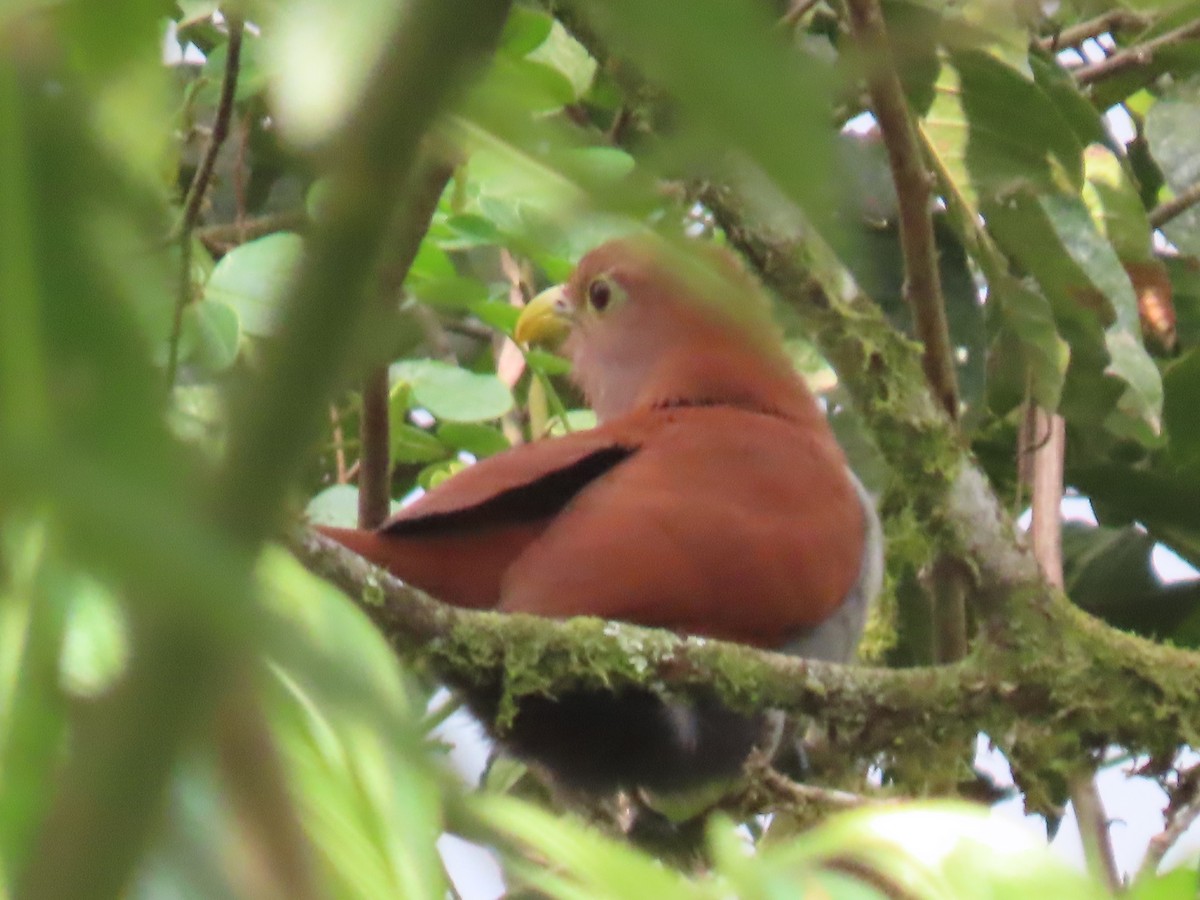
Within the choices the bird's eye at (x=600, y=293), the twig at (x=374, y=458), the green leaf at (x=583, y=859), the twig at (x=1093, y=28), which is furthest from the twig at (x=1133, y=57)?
the green leaf at (x=583, y=859)

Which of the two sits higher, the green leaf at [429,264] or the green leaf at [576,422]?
the green leaf at [429,264]

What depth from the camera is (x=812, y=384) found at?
288 centimetres

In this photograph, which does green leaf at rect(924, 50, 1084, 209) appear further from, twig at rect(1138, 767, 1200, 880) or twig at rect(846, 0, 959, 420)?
twig at rect(1138, 767, 1200, 880)

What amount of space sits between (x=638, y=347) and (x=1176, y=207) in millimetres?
978

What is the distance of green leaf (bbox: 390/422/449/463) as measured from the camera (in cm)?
269

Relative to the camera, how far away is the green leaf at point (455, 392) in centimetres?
241

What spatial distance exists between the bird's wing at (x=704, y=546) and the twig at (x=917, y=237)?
0.89 feet

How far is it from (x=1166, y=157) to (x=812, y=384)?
71cm

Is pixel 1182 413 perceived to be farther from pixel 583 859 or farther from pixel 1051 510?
pixel 583 859

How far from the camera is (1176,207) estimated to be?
2781mm

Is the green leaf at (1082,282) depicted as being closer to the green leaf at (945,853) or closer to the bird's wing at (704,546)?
the bird's wing at (704,546)

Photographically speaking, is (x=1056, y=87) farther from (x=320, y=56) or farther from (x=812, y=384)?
(x=320, y=56)

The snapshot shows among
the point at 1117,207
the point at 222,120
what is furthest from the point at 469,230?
the point at 1117,207

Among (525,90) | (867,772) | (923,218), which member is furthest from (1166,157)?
(525,90)
